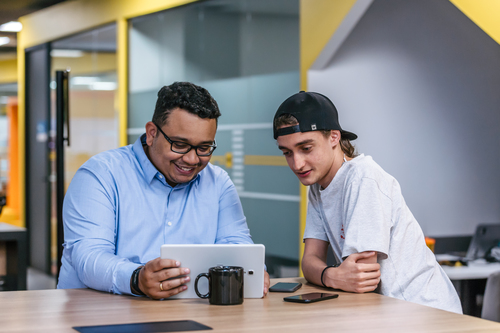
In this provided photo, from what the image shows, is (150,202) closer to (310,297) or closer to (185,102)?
(185,102)

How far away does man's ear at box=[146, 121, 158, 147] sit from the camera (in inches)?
91.7

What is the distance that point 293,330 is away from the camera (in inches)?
61.0

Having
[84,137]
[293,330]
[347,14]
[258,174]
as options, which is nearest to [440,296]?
[293,330]

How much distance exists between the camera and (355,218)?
2.07 metres

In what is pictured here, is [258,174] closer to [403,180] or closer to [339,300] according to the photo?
[403,180]

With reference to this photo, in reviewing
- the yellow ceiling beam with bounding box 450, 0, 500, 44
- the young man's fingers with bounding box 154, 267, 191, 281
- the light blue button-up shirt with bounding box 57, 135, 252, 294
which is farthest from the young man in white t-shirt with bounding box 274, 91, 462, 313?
the yellow ceiling beam with bounding box 450, 0, 500, 44

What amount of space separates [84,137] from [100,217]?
583cm

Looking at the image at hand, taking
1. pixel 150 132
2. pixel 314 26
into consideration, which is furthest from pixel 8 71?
pixel 150 132

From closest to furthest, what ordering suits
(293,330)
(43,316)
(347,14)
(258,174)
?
(293,330)
(43,316)
(347,14)
(258,174)

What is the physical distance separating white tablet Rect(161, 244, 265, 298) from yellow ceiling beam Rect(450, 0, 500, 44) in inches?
99.8

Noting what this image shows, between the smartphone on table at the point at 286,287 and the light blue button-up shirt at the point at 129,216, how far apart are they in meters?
0.33

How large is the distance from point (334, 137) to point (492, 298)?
1637 millimetres

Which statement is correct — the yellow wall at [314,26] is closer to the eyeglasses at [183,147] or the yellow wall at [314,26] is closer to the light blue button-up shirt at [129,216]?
the light blue button-up shirt at [129,216]

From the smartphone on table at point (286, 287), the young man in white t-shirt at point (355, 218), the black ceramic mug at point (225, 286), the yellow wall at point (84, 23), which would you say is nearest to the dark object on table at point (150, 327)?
the black ceramic mug at point (225, 286)
